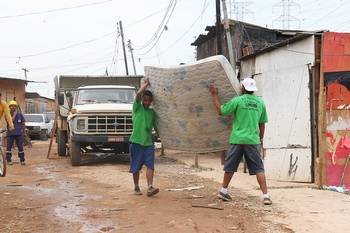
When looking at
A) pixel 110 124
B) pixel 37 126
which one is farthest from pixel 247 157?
pixel 37 126

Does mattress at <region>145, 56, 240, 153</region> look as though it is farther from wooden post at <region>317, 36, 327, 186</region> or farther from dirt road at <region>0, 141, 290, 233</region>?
wooden post at <region>317, 36, 327, 186</region>

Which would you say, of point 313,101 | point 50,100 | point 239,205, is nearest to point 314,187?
point 313,101

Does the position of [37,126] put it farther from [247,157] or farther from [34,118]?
[247,157]

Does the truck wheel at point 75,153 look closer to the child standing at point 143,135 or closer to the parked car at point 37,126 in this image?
the child standing at point 143,135

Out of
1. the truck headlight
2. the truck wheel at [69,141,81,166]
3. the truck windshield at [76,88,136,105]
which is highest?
the truck windshield at [76,88,136,105]

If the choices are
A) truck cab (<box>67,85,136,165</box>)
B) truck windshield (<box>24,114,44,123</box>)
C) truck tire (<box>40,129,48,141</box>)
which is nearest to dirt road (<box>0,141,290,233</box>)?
truck cab (<box>67,85,136,165</box>)

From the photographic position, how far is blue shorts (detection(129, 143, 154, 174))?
8.69 metres

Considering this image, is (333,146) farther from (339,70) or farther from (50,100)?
(50,100)

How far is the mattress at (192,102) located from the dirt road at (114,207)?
0.93 m

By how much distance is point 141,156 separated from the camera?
8.72m

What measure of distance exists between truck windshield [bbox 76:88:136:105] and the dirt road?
380 cm

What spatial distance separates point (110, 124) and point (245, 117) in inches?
283

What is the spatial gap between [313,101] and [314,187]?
5.62 ft

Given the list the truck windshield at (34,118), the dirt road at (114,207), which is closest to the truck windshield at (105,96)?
the dirt road at (114,207)
